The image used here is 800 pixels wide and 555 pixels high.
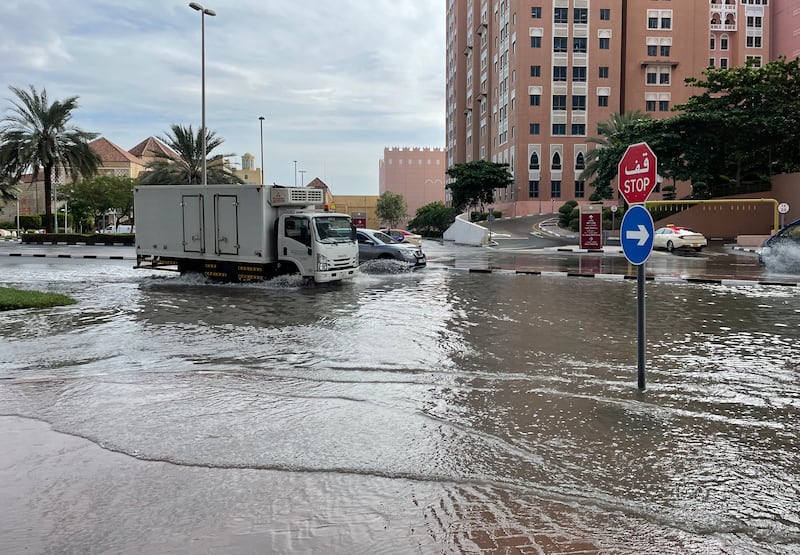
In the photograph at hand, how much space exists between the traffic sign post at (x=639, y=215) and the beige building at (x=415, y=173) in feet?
542

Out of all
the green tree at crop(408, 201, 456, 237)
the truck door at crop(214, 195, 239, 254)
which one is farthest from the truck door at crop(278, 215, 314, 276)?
the green tree at crop(408, 201, 456, 237)

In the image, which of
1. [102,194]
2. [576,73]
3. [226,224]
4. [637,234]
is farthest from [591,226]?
[102,194]

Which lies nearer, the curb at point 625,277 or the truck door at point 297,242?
the truck door at point 297,242

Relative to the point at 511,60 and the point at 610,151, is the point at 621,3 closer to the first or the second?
the point at 511,60

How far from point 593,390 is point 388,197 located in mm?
118886

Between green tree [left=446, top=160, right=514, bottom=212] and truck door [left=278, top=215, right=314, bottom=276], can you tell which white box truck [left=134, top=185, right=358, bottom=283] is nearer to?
truck door [left=278, top=215, right=314, bottom=276]

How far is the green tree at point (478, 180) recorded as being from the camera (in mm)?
68500

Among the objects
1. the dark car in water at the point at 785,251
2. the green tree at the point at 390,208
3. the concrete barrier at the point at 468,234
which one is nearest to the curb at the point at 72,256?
the concrete barrier at the point at 468,234

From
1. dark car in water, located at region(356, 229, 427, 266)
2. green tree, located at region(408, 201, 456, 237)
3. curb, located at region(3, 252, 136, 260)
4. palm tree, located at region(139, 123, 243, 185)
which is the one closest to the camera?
dark car in water, located at region(356, 229, 427, 266)

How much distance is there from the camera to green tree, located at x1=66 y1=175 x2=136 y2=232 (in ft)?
235

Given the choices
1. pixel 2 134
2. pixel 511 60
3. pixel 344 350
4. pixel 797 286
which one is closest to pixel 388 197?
pixel 511 60

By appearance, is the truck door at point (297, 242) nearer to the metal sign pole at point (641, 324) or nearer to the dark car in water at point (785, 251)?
the metal sign pole at point (641, 324)

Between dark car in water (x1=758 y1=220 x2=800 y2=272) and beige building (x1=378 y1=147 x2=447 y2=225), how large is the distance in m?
150

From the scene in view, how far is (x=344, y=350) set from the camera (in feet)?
30.2
